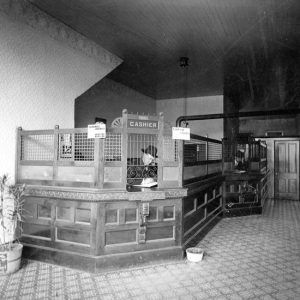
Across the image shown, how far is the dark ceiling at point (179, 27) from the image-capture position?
474 cm

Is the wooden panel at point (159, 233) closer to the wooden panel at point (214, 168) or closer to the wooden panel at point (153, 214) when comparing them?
the wooden panel at point (153, 214)

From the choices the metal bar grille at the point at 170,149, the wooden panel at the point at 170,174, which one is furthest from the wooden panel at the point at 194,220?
the metal bar grille at the point at 170,149

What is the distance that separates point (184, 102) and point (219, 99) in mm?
1427

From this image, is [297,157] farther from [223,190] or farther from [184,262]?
[184,262]

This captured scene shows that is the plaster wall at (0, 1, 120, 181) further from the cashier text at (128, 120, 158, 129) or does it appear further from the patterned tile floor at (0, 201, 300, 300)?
the cashier text at (128, 120, 158, 129)

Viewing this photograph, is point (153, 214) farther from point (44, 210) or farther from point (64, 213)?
point (44, 210)

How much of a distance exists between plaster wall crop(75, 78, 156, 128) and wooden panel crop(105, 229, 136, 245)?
13.5ft

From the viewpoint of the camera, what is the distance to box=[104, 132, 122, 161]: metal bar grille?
4.14 meters

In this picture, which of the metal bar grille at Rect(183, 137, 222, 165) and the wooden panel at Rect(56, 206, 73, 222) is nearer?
the wooden panel at Rect(56, 206, 73, 222)

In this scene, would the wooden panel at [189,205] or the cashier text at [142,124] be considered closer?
the cashier text at [142,124]

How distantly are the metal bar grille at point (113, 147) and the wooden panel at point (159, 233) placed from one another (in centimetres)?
118

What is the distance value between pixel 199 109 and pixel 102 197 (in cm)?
808

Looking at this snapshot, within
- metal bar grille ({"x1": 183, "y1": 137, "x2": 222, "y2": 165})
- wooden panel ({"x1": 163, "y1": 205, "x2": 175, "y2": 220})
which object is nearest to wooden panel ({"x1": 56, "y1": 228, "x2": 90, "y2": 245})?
wooden panel ({"x1": 163, "y1": 205, "x2": 175, "y2": 220})

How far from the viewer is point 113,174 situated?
409 centimetres
